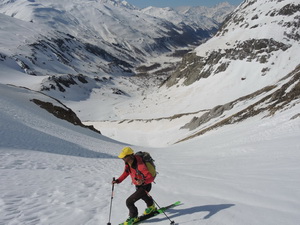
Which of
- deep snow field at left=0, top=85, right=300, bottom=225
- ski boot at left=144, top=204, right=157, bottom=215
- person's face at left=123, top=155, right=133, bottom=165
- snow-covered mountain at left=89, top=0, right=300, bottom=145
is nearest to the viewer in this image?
deep snow field at left=0, top=85, right=300, bottom=225

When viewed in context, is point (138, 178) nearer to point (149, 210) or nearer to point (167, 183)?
point (149, 210)

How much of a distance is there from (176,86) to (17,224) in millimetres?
101323

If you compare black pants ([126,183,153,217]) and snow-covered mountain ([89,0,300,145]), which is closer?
black pants ([126,183,153,217])

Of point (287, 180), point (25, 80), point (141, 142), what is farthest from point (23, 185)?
point (25, 80)

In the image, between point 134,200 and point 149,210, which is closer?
point 134,200

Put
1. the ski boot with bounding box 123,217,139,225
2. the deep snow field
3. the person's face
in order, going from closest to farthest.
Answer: the deep snow field
the ski boot with bounding box 123,217,139,225
the person's face

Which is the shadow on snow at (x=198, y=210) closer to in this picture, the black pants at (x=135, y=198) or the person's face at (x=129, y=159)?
the black pants at (x=135, y=198)

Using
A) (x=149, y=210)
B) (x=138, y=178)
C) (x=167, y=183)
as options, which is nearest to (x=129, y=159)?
(x=138, y=178)

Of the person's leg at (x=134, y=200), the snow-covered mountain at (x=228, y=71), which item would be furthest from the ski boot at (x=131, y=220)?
the snow-covered mountain at (x=228, y=71)

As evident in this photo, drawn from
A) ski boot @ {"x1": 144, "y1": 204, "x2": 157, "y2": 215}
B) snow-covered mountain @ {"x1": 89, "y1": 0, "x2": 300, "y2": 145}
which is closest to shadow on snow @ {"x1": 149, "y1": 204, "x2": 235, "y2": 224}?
ski boot @ {"x1": 144, "y1": 204, "x2": 157, "y2": 215}

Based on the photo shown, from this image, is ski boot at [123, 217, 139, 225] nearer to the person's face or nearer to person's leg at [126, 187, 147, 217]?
person's leg at [126, 187, 147, 217]

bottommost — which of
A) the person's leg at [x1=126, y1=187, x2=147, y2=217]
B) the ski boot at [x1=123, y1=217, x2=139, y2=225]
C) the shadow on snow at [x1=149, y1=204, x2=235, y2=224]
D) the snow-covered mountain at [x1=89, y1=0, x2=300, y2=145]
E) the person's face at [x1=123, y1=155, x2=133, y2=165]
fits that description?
the shadow on snow at [x1=149, y1=204, x2=235, y2=224]

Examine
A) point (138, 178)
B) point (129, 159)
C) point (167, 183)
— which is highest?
point (129, 159)

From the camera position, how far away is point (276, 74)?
7219cm
